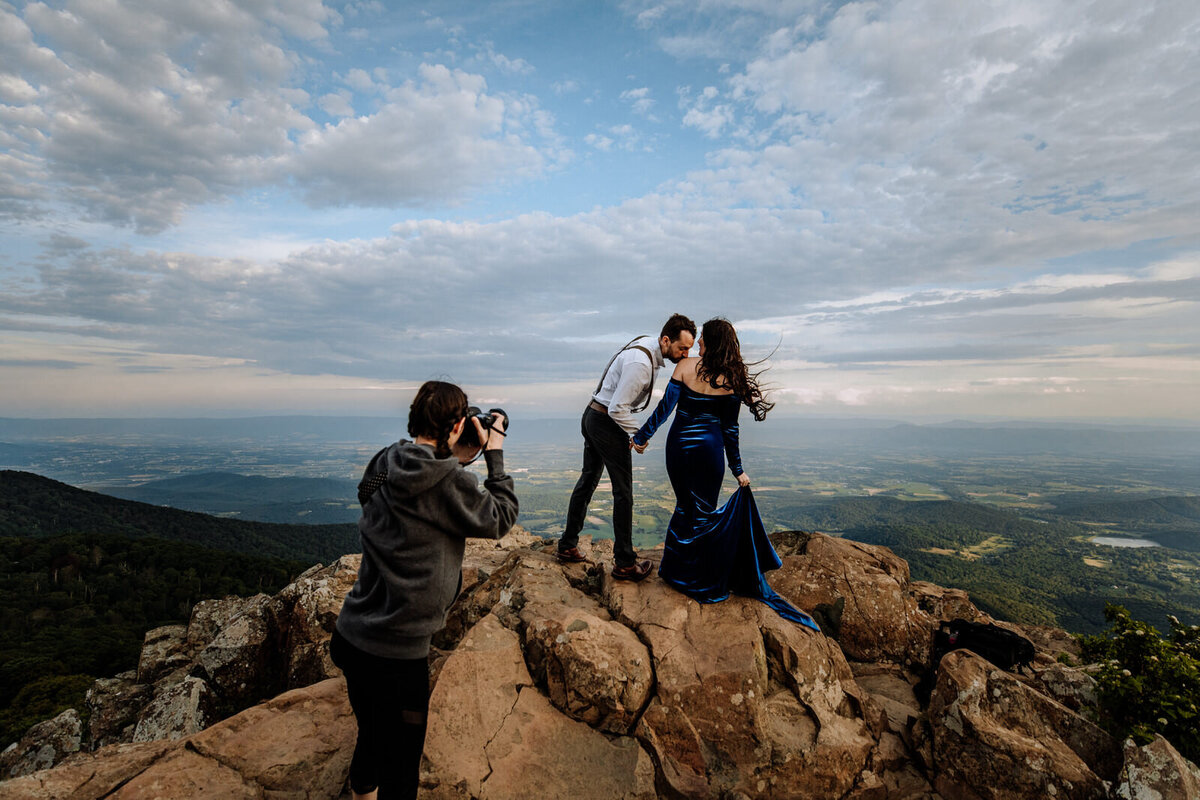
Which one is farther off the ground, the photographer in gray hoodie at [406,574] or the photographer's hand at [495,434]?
the photographer's hand at [495,434]

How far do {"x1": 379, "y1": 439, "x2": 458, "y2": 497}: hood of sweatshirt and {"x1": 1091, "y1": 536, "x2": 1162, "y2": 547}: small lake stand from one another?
426ft

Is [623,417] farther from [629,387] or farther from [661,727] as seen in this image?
[661,727]

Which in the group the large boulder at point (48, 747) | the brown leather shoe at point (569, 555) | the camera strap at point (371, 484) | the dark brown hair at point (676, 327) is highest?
the dark brown hair at point (676, 327)

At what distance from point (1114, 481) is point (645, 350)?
252739 millimetres

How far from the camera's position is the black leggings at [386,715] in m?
2.95

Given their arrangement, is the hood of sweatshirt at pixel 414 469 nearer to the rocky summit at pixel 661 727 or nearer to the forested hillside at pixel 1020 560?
the rocky summit at pixel 661 727

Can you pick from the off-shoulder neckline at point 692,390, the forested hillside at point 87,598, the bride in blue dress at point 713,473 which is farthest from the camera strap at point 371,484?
the forested hillside at point 87,598

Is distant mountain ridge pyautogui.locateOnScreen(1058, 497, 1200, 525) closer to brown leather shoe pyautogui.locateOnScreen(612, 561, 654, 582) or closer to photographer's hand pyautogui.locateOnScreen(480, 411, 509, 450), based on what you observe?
brown leather shoe pyautogui.locateOnScreen(612, 561, 654, 582)

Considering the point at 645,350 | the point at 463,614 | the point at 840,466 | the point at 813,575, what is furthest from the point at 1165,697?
the point at 840,466

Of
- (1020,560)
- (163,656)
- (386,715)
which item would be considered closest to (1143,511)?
(1020,560)

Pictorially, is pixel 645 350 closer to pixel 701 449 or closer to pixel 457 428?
pixel 701 449

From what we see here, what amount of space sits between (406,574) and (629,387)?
384 cm

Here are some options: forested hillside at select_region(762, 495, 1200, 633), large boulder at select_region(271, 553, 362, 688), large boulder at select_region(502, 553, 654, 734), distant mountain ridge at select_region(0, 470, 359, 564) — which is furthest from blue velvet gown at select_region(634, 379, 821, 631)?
distant mountain ridge at select_region(0, 470, 359, 564)

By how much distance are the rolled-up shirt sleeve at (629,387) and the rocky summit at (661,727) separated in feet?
8.10
